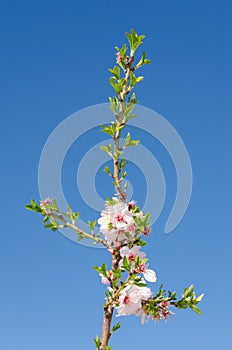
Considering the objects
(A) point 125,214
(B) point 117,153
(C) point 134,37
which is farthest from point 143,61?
(A) point 125,214

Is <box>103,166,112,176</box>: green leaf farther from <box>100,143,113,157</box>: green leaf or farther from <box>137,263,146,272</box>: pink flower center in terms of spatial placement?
<box>137,263,146,272</box>: pink flower center

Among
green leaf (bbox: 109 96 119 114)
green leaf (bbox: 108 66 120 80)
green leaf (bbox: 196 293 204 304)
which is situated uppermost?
green leaf (bbox: 108 66 120 80)

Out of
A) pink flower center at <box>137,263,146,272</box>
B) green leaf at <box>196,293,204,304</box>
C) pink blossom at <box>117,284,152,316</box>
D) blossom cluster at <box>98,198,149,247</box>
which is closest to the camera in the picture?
pink blossom at <box>117,284,152,316</box>

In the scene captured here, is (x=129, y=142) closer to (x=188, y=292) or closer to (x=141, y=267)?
(x=141, y=267)

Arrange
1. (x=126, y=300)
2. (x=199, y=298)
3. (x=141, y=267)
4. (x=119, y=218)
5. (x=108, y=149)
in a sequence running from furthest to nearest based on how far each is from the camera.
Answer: (x=108, y=149) → (x=199, y=298) → (x=119, y=218) → (x=141, y=267) → (x=126, y=300)

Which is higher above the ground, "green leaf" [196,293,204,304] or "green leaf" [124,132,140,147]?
"green leaf" [124,132,140,147]

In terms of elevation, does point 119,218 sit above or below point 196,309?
above

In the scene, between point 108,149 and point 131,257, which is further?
point 108,149

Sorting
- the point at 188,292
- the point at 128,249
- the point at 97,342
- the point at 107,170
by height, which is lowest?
the point at 97,342

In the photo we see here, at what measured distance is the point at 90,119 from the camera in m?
7.21

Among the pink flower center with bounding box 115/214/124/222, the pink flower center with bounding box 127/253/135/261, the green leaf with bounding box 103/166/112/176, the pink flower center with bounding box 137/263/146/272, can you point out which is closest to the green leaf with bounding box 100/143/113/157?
the green leaf with bounding box 103/166/112/176

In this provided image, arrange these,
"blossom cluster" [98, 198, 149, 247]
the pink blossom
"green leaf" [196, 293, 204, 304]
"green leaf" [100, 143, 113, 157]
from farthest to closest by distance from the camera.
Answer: "green leaf" [100, 143, 113, 157] → "green leaf" [196, 293, 204, 304] → "blossom cluster" [98, 198, 149, 247] → the pink blossom

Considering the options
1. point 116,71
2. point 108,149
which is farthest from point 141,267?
point 116,71

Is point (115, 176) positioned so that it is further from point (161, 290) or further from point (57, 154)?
point (57, 154)
